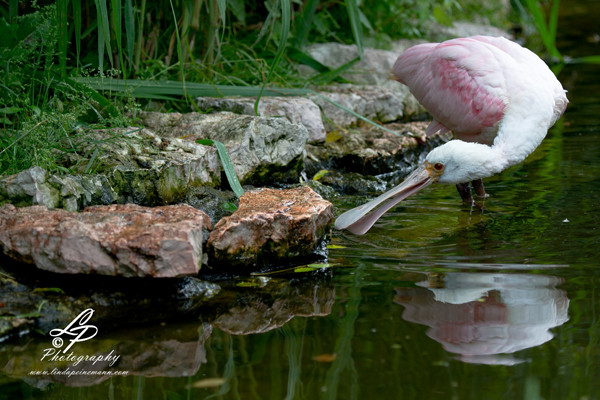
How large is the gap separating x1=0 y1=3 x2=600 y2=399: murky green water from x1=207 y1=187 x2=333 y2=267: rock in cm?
17

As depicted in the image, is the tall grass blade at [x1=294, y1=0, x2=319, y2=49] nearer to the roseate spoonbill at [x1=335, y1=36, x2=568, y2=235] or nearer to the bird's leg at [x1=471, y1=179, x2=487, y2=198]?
the roseate spoonbill at [x1=335, y1=36, x2=568, y2=235]

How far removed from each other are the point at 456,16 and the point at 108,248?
848 cm

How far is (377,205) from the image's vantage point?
4883mm

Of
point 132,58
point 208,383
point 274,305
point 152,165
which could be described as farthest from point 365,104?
point 208,383

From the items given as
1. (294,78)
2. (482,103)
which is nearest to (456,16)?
(294,78)

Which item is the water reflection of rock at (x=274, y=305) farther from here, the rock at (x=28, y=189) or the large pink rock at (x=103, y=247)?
the rock at (x=28, y=189)

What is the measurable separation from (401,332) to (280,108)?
118 inches

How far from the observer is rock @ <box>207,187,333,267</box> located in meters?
3.88

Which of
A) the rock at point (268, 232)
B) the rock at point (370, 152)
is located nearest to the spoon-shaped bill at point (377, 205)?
the rock at point (268, 232)

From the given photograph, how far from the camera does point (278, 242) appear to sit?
400cm

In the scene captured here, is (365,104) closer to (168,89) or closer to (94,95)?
(168,89)

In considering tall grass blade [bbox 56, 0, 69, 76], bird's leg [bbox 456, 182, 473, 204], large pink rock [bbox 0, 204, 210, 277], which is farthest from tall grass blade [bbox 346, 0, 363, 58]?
large pink rock [bbox 0, 204, 210, 277]

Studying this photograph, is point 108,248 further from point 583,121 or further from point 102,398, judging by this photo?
point 583,121

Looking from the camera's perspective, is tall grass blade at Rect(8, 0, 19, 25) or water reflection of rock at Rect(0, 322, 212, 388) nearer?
water reflection of rock at Rect(0, 322, 212, 388)
